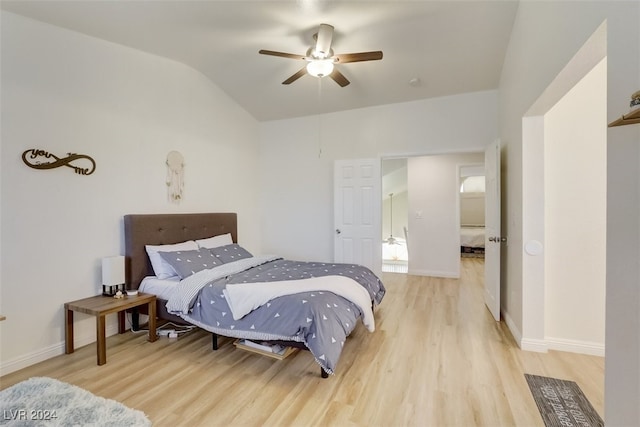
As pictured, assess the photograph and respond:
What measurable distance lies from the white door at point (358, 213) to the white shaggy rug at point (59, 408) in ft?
11.2

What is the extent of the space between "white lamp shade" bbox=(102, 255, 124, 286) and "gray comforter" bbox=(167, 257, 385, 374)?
1.92ft

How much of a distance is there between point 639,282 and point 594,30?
3.89 feet

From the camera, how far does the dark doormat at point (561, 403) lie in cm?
179

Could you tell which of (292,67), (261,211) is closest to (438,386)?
(292,67)

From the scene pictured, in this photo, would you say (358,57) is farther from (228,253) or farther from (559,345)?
(559,345)

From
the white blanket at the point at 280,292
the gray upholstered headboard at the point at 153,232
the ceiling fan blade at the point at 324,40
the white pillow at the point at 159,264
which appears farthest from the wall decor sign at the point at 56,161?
the ceiling fan blade at the point at 324,40

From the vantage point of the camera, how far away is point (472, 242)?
7652mm

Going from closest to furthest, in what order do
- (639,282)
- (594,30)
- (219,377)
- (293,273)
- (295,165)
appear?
(639,282)
(594,30)
(219,377)
(293,273)
(295,165)

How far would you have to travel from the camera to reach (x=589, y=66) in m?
1.77

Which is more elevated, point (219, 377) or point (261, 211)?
point (261, 211)

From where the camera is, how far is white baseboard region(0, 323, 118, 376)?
2.36 metres

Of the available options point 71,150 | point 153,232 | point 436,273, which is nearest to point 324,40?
point 71,150

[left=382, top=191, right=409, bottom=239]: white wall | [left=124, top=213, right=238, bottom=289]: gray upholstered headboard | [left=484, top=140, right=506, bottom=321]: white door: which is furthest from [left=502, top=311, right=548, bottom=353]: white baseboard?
[left=382, top=191, right=409, bottom=239]: white wall

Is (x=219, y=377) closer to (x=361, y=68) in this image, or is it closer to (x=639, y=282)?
(x=639, y=282)
